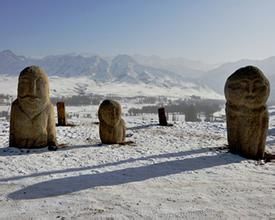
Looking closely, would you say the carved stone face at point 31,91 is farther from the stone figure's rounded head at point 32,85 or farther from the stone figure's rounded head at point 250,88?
the stone figure's rounded head at point 250,88

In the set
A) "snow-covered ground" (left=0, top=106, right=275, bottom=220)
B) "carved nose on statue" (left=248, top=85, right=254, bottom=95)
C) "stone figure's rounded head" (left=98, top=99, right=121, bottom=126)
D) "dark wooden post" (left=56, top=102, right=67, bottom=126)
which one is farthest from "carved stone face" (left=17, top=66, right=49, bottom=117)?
"carved nose on statue" (left=248, top=85, right=254, bottom=95)

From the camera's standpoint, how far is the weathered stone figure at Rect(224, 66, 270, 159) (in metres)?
11.3

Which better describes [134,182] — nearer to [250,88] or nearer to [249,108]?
[249,108]

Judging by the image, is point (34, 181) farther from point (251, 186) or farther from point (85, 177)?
point (251, 186)

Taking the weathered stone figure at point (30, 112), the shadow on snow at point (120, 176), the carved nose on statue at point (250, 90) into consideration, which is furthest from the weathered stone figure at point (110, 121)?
the carved nose on statue at point (250, 90)

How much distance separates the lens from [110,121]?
12.9 meters

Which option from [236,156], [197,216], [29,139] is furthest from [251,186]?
[29,139]

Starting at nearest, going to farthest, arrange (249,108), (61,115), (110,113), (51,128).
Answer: (249,108) < (51,128) < (110,113) < (61,115)

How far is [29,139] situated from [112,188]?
15.5ft

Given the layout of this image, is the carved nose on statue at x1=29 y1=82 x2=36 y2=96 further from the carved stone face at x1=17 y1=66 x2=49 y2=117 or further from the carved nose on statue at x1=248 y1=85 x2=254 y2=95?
the carved nose on statue at x1=248 y1=85 x2=254 y2=95

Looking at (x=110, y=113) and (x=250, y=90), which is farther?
(x=110, y=113)

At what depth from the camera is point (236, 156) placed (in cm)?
1155

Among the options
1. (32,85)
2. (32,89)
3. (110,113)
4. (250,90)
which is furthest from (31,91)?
(250,90)

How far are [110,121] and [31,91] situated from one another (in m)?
3.21
